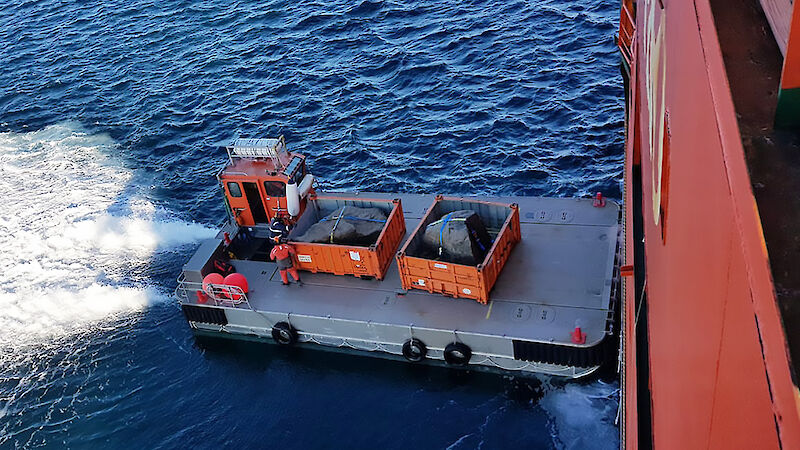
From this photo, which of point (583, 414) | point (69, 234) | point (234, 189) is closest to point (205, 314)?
point (234, 189)

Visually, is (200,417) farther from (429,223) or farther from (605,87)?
(605,87)

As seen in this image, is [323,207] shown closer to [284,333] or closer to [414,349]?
[284,333]

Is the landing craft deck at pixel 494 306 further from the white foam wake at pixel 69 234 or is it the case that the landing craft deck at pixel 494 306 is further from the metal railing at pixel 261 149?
the white foam wake at pixel 69 234

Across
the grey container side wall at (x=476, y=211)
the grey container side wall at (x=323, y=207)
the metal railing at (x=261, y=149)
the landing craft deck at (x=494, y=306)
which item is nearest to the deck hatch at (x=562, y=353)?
the landing craft deck at (x=494, y=306)

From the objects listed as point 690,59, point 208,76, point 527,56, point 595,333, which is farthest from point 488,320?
point 208,76

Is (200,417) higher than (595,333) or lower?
lower

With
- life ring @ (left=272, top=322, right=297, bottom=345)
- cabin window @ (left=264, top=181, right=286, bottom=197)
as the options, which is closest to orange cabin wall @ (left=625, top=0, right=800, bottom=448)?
life ring @ (left=272, top=322, right=297, bottom=345)

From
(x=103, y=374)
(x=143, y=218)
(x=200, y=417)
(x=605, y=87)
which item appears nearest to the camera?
(x=200, y=417)
